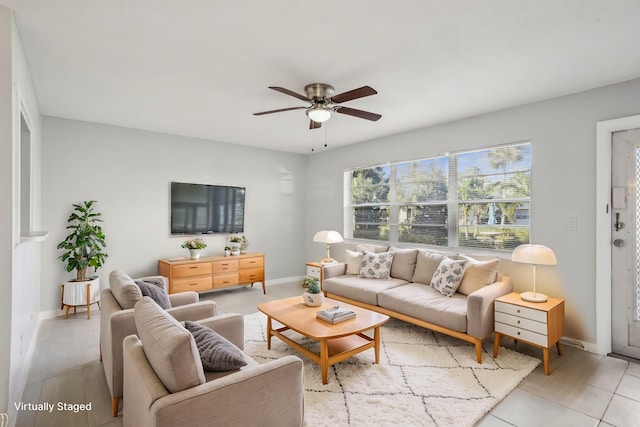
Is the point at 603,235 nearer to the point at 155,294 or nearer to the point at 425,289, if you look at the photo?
the point at 425,289

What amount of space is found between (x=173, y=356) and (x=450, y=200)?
13.0 feet


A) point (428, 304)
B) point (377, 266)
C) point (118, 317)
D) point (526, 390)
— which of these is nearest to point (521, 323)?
point (526, 390)

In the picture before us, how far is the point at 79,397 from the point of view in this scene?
7.79 feet

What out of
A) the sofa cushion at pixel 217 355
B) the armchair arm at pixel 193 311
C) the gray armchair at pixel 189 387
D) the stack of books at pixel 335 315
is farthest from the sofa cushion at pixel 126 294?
the stack of books at pixel 335 315

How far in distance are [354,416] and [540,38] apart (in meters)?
2.88

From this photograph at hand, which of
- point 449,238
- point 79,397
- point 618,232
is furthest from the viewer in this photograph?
point 449,238

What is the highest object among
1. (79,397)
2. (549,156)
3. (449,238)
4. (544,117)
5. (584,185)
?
(544,117)

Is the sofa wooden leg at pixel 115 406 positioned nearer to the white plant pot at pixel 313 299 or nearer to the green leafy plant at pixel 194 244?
the white plant pot at pixel 313 299

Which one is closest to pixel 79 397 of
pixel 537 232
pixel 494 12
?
pixel 494 12

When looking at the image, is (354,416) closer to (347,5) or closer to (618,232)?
(347,5)

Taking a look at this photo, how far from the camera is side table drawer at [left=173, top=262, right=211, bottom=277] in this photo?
15.3 feet

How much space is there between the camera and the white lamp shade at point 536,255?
119 inches

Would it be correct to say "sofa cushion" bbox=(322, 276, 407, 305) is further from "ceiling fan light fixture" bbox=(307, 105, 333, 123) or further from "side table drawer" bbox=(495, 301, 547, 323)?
"ceiling fan light fixture" bbox=(307, 105, 333, 123)

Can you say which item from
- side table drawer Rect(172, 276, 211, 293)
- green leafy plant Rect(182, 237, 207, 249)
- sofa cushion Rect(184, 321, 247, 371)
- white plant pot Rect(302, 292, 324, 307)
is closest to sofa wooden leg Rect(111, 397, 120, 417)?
sofa cushion Rect(184, 321, 247, 371)
